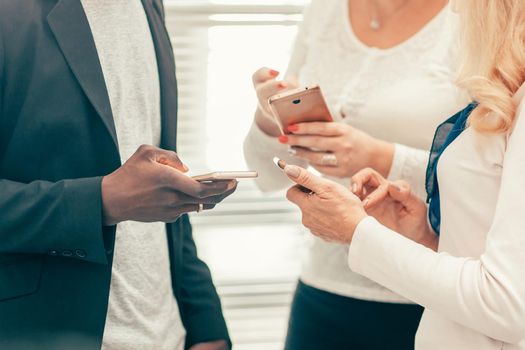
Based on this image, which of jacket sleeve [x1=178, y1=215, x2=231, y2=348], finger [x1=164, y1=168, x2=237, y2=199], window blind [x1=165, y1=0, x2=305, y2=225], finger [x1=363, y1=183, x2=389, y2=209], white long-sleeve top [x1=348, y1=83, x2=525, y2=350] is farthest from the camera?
window blind [x1=165, y1=0, x2=305, y2=225]

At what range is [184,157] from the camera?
252 centimetres

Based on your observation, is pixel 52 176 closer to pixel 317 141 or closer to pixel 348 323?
pixel 317 141

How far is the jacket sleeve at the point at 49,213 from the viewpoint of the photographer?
1.25 metres

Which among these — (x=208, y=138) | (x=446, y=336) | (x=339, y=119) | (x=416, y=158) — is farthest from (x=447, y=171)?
(x=208, y=138)

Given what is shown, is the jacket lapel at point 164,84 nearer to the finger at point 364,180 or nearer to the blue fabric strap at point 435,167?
the finger at point 364,180

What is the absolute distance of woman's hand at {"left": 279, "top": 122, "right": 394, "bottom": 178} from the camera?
1677mm

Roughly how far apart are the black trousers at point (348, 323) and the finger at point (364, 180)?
0.34m

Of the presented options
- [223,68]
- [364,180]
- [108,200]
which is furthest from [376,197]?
[223,68]

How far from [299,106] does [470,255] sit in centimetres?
54

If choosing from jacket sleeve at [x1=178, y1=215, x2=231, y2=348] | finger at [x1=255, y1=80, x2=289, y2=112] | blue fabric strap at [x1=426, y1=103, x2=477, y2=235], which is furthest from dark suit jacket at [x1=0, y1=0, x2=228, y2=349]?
blue fabric strap at [x1=426, y1=103, x2=477, y2=235]

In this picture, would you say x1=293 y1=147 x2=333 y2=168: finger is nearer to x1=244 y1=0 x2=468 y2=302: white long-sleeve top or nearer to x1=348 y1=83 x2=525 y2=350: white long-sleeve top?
x1=244 y1=0 x2=468 y2=302: white long-sleeve top

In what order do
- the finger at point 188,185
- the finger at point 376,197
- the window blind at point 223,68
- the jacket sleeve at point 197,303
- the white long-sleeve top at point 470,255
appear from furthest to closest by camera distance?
1. the window blind at point 223,68
2. the jacket sleeve at point 197,303
3. the finger at point 376,197
4. the finger at point 188,185
5. the white long-sleeve top at point 470,255

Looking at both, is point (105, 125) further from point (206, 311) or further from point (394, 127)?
point (394, 127)

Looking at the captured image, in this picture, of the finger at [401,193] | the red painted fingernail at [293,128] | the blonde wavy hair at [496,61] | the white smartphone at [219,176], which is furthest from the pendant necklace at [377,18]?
the white smartphone at [219,176]
